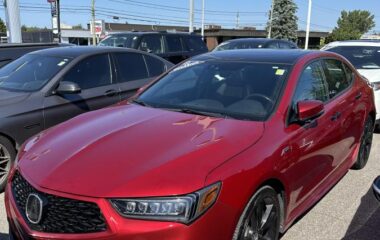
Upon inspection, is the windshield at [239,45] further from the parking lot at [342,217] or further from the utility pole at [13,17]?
the parking lot at [342,217]

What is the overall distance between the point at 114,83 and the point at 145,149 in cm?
348

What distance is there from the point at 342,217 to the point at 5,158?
350 cm

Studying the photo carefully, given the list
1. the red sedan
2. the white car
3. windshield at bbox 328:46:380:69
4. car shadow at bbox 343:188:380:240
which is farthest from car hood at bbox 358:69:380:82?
car shadow at bbox 343:188:380:240

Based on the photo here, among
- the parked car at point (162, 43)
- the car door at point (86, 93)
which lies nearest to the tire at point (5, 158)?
the car door at point (86, 93)

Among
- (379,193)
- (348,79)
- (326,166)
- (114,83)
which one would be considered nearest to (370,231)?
(326,166)

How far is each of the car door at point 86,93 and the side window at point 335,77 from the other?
2.89 meters

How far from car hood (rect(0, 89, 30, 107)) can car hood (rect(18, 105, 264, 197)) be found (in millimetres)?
1689

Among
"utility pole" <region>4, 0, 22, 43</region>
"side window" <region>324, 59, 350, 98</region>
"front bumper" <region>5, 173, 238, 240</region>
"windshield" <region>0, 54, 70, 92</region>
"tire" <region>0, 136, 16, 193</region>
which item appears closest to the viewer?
"front bumper" <region>5, 173, 238, 240</region>

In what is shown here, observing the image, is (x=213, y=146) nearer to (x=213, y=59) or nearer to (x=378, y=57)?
(x=213, y=59)

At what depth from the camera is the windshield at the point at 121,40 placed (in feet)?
41.7

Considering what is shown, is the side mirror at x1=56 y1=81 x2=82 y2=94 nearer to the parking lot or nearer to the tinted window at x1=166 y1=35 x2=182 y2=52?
the parking lot

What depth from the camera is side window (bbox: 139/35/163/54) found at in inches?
500

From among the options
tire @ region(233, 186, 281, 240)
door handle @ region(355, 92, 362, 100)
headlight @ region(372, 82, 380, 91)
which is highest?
Result: door handle @ region(355, 92, 362, 100)

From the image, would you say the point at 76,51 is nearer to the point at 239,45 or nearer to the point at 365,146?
the point at 365,146
